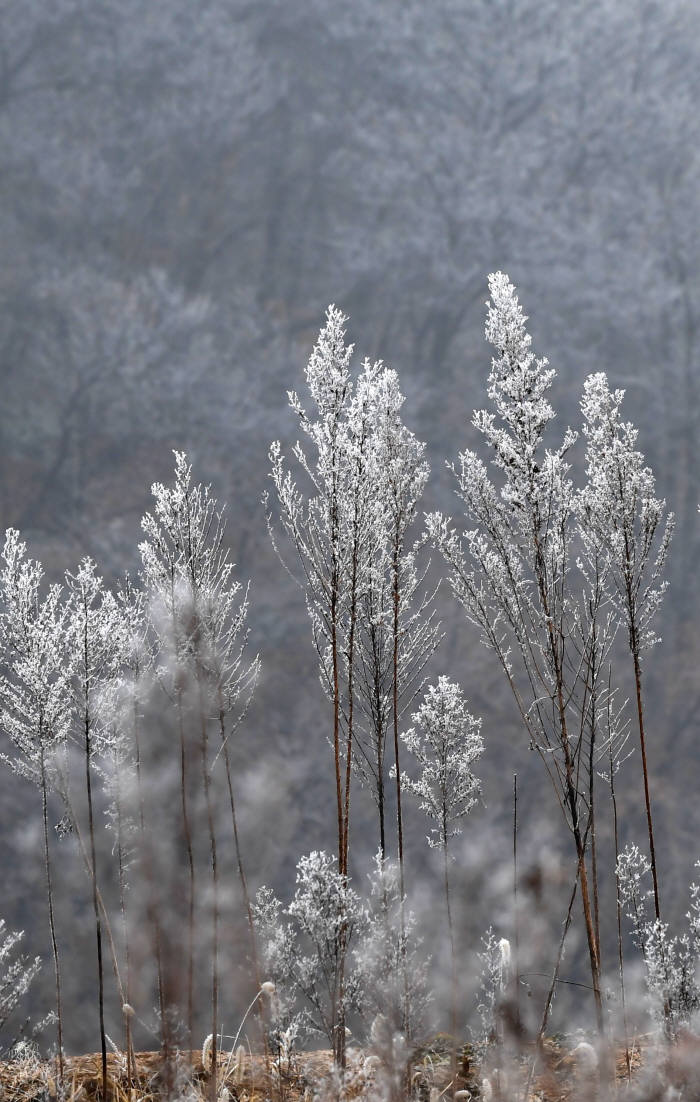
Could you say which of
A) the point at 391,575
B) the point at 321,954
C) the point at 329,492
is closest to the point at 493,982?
the point at 321,954

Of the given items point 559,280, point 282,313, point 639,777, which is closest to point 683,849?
point 639,777

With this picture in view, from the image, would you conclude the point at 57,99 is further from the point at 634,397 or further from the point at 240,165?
the point at 634,397

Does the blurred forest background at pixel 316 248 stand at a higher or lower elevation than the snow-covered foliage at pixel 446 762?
higher

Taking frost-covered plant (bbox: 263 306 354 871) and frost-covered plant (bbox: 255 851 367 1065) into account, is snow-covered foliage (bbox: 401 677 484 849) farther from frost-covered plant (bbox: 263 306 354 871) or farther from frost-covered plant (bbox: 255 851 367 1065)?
frost-covered plant (bbox: 255 851 367 1065)

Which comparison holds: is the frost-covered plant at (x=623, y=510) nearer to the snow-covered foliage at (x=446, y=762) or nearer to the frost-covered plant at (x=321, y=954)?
the snow-covered foliage at (x=446, y=762)

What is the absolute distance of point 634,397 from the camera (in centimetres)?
1091

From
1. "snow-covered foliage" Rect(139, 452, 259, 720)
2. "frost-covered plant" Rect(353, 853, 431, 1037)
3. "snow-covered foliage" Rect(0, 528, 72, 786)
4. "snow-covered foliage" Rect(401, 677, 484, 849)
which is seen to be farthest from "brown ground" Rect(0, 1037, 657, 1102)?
"snow-covered foliage" Rect(139, 452, 259, 720)

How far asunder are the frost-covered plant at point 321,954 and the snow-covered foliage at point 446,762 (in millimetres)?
1702

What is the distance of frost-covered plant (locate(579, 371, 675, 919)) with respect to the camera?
4.28m

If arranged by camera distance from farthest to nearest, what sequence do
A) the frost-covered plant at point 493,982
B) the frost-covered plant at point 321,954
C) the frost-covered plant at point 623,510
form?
the frost-covered plant at point 623,510, the frost-covered plant at point 493,982, the frost-covered plant at point 321,954

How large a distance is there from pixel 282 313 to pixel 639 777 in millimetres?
6277

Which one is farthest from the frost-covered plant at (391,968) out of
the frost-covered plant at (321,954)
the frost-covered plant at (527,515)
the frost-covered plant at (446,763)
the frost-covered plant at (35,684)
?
the frost-covered plant at (35,684)

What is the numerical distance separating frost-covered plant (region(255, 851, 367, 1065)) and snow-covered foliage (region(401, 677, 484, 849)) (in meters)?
1.70

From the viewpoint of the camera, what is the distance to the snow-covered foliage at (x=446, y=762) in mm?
5008
